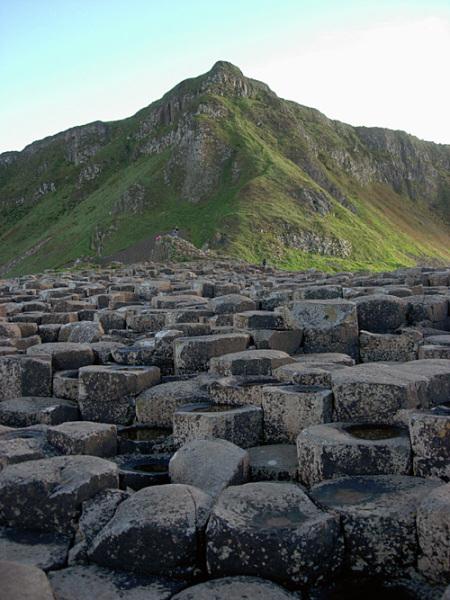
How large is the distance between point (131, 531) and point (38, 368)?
5597mm

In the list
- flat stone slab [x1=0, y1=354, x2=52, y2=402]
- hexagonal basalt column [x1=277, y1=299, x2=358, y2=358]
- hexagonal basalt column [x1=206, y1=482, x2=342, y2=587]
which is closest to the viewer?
hexagonal basalt column [x1=206, y1=482, x2=342, y2=587]

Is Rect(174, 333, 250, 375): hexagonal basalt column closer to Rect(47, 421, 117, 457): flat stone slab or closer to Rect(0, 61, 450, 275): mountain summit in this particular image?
Rect(47, 421, 117, 457): flat stone slab

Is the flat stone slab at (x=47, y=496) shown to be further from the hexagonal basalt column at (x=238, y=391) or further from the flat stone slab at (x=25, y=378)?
the flat stone slab at (x=25, y=378)

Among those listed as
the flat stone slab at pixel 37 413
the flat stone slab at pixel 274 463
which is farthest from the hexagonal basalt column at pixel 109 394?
the flat stone slab at pixel 274 463

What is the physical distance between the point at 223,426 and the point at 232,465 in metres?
1.21

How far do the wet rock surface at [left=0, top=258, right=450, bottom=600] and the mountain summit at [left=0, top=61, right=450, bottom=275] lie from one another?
1763 inches

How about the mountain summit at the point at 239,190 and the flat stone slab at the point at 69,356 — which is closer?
the flat stone slab at the point at 69,356

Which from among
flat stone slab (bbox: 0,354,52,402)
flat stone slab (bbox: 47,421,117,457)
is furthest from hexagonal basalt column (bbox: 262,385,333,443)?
flat stone slab (bbox: 0,354,52,402)

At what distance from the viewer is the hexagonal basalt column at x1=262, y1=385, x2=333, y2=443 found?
7.54 meters

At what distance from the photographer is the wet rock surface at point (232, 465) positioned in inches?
203

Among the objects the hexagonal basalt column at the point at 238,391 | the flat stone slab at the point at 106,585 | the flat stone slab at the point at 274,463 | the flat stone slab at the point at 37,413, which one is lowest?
the flat stone slab at the point at 106,585

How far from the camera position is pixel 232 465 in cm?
652

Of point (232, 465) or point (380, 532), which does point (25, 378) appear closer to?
point (232, 465)

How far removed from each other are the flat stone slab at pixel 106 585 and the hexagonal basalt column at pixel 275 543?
0.44 m
